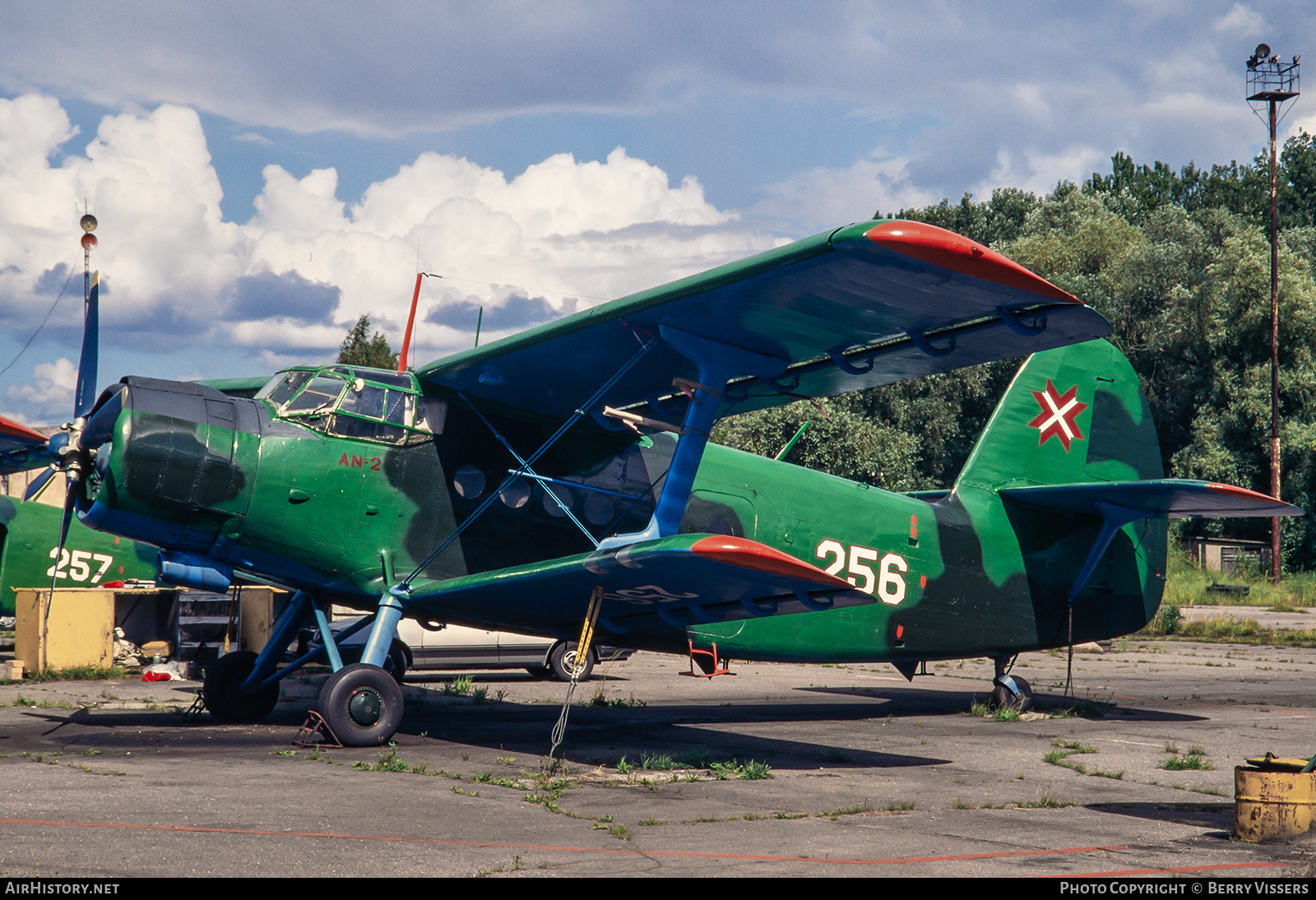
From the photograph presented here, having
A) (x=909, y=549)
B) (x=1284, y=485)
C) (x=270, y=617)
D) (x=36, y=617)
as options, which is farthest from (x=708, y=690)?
(x=1284, y=485)

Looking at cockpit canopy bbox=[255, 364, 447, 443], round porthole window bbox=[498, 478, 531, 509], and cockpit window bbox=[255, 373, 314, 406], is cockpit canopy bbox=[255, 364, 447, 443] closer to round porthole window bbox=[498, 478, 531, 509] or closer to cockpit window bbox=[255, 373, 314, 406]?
cockpit window bbox=[255, 373, 314, 406]

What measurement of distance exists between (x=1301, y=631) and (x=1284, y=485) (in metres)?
13.2

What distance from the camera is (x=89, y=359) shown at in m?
10.1

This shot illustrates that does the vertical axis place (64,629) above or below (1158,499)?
below

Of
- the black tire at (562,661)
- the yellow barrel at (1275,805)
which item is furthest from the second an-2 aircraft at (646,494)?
the black tire at (562,661)

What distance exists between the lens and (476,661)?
1566 cm

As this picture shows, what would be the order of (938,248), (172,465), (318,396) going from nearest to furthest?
(938,248) < (172,465) < (318,396)

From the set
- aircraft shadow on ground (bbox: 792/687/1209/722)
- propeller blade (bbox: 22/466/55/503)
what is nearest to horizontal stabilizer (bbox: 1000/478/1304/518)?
aircraft shadow on ground (bbox: 792/687/1209/722)

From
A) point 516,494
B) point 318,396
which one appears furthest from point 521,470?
Answer: point 318,396

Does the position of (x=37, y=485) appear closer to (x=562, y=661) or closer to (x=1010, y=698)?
(x=562, y=661)

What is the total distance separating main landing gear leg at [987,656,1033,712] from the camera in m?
12.4

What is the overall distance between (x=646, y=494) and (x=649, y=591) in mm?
1794

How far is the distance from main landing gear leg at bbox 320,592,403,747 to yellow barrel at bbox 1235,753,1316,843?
236 inches

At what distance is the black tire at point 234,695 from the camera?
10531 mm
